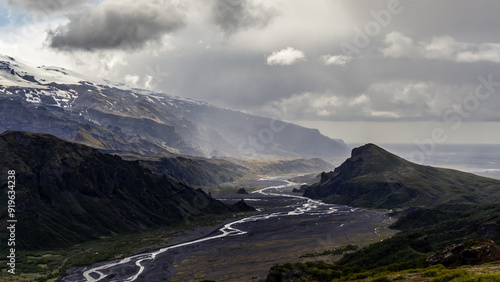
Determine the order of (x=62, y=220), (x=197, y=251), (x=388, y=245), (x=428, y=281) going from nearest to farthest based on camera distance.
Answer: (x=428, y=281) < (x=388, y=245) < (x=197, y=251) < (x=62, y=220)

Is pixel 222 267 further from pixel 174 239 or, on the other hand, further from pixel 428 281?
pixel 428 281

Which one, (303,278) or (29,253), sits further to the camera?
(29,253)

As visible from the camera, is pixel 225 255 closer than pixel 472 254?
No

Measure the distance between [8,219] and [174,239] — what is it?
69.3m

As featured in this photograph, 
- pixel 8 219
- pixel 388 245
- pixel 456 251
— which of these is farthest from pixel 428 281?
pixel 8 219

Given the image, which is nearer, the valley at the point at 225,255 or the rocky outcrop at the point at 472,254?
the rocky outcrop at the point at 472,254

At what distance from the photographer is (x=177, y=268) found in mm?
129625

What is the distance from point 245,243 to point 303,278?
84.7m

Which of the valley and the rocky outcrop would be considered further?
the valley

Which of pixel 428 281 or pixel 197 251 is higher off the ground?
pixel 428 281

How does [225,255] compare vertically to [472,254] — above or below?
below

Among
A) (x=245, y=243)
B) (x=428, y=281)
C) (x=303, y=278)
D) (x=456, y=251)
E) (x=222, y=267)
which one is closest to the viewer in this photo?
(x=428, y=281)

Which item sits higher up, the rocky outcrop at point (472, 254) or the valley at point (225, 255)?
the rocky outcrop at point (472, 254)

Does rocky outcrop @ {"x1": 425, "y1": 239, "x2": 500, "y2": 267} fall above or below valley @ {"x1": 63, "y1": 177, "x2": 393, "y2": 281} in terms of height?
above
